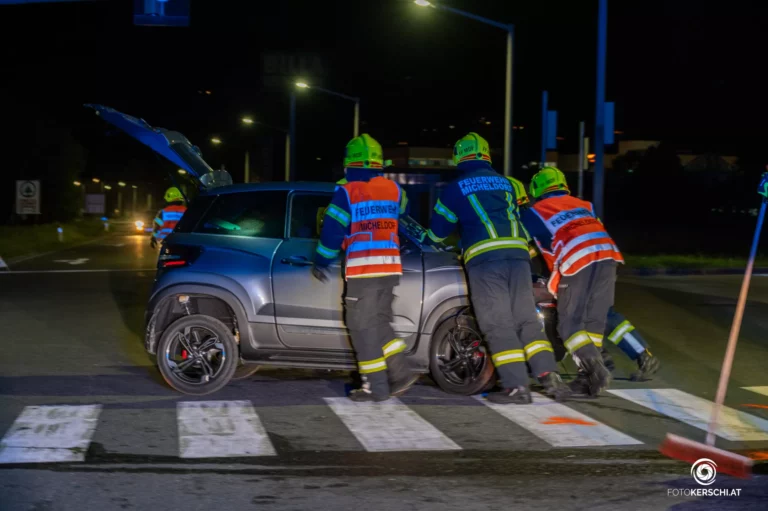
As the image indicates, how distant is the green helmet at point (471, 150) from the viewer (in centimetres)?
845

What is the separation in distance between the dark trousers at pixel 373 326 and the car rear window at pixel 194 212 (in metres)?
1.53

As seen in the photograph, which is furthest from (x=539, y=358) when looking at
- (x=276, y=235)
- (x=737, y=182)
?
(x=737, y=182)

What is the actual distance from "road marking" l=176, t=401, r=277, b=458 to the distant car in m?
0.56

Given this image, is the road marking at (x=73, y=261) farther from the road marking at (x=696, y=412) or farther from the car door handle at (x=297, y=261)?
the road marking at (x=696, y=412)

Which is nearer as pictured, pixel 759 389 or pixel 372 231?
pixel 372 231

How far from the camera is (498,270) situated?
8227 mm

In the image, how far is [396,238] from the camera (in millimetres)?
8281

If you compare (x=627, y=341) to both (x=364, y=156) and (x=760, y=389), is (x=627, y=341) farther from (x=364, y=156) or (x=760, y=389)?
(x=364, y=156)

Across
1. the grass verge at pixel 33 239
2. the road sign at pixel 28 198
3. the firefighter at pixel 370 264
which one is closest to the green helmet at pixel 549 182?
the firefighter at pixel 370 264

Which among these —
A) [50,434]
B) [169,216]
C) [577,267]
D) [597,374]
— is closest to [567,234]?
[577,267]

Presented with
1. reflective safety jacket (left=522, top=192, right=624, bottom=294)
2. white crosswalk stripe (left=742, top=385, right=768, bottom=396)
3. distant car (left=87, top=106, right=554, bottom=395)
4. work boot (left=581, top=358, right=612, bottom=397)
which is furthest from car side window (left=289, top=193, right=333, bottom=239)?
white crosswalk stripe (left=742, top=385, right=768, bottom=396)

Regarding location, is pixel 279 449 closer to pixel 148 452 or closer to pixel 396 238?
pixel 148 452

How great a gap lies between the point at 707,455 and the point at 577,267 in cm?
266

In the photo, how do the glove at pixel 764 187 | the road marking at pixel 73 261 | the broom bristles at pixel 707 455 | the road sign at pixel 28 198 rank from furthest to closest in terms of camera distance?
the road sign at pixel 28 198, the road marking at pixel 73 261, the glove at pixel 764 187, the broom bristles at pixel 707 455
